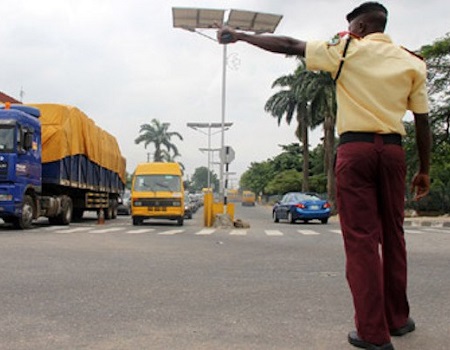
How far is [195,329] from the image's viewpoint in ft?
12.7

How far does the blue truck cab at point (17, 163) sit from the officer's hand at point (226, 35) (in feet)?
39.8

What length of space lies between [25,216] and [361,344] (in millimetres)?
13502

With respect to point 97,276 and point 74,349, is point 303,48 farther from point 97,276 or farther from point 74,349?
point 97,276

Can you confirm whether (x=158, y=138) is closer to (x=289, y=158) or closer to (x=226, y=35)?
(x=289, y=158)

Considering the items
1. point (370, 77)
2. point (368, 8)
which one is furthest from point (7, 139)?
point (370, 77)

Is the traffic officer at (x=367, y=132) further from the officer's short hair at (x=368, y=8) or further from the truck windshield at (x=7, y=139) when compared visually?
the truck windshield at (x=7, y=139)

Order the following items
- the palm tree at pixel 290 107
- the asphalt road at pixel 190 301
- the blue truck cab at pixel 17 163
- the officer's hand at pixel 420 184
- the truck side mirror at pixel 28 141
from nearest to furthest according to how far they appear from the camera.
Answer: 1. the asphalt road at pixel 190 301
2. the officer's hand at pixel 420 184
3. the blue truck cab at pixel 17 163
4. the truck side mirror at pixel 28 141
5. the palm tree at pixel 290 107

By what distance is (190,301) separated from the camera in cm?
488

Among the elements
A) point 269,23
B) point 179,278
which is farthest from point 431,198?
point 179,278

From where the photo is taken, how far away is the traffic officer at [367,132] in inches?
136

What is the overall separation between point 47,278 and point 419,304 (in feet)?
12.5

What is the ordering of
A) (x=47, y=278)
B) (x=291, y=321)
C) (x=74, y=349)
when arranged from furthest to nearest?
(x=47, y=278)
(x=291, y=321)
(x=74, y=349)

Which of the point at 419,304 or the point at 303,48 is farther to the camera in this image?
the point at 419,304

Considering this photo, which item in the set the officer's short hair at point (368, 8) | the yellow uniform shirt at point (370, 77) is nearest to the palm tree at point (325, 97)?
the officer's short hair at point (368, 8)
